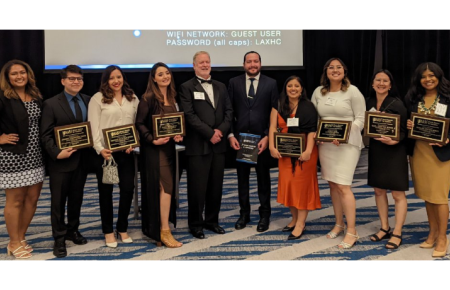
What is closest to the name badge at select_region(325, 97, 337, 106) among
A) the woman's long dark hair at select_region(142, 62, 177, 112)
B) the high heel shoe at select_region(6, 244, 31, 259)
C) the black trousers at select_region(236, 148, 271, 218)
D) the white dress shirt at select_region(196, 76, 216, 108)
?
the black trousers at select_region(236, 148, 271, 218)

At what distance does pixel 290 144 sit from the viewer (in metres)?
3.76

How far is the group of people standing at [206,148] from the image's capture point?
341cm

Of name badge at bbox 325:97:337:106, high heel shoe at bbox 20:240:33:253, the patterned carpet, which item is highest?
name badge at bbox 325:97:337:106

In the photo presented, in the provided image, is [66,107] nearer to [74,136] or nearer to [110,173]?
[74,136]

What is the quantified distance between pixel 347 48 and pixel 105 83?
16.6 feet

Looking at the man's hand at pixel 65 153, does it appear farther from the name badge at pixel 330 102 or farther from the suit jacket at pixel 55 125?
the name badge at pixel 330 102

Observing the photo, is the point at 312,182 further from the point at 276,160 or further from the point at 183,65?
the point at 183,65

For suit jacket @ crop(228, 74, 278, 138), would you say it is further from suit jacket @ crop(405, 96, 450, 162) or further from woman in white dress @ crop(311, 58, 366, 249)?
suit jacket @ crop(405, 96, 450, 162)

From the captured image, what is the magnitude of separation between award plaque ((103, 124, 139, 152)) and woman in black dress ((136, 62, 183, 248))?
9cm

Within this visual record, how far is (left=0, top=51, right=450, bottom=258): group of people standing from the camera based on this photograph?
Answer: 3410mm

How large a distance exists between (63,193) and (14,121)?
69 centimetres

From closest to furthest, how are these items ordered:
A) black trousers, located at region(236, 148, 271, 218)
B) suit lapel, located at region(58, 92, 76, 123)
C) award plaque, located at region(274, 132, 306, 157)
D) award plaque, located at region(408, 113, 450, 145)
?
award plaque, located at region(408, 113, 450, 145), suit lapel, located at region(58, 92, 76, 123), award plaque, located at region(274, 132, 306, 157), black trousers, located at region(236, 148, 271, 218)

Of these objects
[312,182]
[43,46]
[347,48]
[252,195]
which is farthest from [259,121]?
[43,46]

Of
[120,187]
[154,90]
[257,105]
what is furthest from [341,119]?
[120,187]
